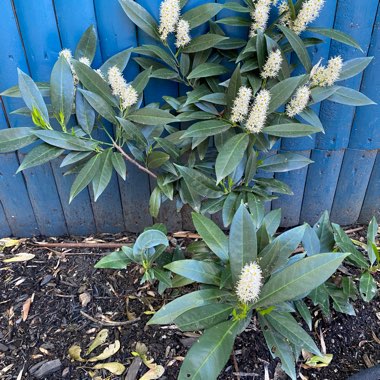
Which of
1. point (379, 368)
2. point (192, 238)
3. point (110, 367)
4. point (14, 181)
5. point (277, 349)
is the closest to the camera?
point (277, 349)

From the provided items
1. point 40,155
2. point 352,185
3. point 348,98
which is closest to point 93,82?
point 40,155

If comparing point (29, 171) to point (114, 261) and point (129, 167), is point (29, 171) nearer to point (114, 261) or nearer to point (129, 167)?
point (129, 167)

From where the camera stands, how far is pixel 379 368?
1.54m

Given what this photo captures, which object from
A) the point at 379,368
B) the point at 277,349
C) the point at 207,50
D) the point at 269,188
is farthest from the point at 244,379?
the point at 207,50

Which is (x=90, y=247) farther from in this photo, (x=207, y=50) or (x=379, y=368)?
(x=379, y=368)

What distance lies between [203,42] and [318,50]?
502mm

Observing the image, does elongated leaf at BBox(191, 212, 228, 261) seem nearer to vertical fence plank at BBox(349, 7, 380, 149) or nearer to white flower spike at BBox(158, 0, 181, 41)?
white flower spike at BBox(158, 0, 181, 41)

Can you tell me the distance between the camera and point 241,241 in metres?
1.29

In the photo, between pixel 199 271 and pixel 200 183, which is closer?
pixel 199 271

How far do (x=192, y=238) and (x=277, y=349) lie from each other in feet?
3.15

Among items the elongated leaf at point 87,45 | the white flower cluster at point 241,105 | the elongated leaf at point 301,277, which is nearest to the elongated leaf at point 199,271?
the elongated leaf at point 301,277

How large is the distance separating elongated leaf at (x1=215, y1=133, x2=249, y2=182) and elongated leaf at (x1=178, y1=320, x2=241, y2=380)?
19.8 inches

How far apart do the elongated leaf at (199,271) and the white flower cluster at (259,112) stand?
0.50 metres

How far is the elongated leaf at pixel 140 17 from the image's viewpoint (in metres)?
1.58
